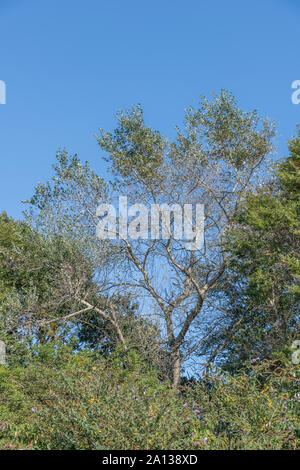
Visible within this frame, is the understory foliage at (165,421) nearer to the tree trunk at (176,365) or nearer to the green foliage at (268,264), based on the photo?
the green foliage at (268,264)

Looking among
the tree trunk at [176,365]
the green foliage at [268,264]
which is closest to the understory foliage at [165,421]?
the green foliage at [268,264]

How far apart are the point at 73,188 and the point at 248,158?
6.36 m

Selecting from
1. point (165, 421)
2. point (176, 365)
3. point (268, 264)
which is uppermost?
point (268, 264)

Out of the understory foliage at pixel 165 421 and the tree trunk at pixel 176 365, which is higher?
the tree trunk at pixel 176 365

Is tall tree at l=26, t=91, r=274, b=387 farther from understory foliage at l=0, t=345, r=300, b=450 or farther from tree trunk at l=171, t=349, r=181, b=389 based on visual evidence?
understory foliage at l=0, t=345, r=300, b=450

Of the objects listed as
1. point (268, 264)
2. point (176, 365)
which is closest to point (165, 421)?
point (268, 264)

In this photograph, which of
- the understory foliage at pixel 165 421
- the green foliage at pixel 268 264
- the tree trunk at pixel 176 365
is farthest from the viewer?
the tree trunk at pixel 176 365

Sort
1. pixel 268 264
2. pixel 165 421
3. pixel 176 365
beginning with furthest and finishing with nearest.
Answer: pixel 176 365 < pixel 268 264 < pixel 165 421

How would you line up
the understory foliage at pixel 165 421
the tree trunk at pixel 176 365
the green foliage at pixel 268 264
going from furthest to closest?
the tree trunk at pixel 176 365, the green foliage at pixel 268 264, the understory foliage at pixel 165 421

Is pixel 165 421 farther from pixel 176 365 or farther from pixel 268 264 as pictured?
pixel 176 365

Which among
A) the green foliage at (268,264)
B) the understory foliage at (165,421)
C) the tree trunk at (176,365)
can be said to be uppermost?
the green foliage at (268,264)

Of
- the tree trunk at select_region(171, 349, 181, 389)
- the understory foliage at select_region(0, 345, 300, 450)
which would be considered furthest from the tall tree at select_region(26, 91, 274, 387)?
the understory foliage at select_region(0, 345, 300, 450)

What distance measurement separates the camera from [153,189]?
17.9 meters
